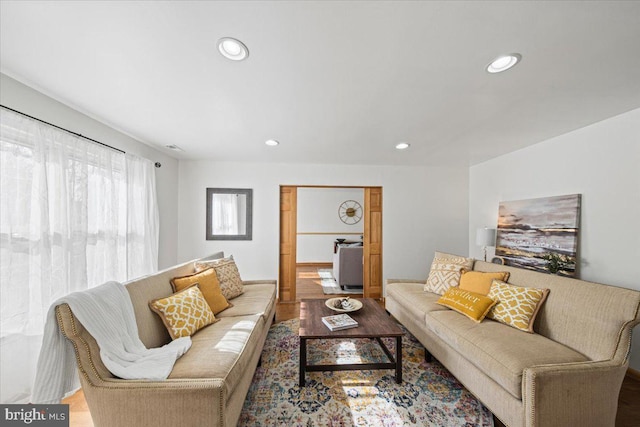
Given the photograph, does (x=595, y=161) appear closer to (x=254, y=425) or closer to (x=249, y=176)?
(x=254, y=425)

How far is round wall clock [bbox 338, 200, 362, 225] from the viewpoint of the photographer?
764cm

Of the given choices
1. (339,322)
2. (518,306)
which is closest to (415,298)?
(518,306)

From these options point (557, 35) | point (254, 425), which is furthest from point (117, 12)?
point (254, 425)

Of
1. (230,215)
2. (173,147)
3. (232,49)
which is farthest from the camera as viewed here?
(230,215)

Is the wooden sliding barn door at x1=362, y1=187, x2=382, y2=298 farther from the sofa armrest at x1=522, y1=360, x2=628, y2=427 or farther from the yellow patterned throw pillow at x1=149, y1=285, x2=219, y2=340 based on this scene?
the sofa armrest at x1=522, y1=360, x2=628, y2=427

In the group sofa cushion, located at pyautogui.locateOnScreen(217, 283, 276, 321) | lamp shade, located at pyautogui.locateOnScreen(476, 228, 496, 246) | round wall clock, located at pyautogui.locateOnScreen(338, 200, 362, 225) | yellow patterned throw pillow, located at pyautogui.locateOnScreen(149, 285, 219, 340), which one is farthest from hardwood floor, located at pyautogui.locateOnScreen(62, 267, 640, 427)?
round wall clock, located at pyautogui.locateOnScreen(338, 200, 362, 225)

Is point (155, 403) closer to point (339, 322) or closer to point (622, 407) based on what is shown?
point (339, 322)

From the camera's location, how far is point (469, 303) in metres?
2.24

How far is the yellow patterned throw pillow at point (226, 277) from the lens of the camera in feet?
8.73

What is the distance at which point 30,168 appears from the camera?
1.80 metres

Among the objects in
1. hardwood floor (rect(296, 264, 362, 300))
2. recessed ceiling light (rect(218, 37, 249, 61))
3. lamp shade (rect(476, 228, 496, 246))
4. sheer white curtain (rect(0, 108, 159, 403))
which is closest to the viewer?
recessed ceiling light (rect(218, 37, 249, 61))

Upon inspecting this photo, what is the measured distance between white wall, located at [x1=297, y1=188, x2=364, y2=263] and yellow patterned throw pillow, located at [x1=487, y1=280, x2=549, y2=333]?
5.40 metres

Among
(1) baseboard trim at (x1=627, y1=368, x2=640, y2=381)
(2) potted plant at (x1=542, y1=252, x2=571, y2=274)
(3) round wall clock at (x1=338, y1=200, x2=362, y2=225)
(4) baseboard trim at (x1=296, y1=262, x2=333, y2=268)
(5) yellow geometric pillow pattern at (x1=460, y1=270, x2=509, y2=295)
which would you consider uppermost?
(3) round wall clock at (x1=338, y1=200, x2=362, y2=225)

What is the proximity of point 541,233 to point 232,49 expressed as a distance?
11.7ft
